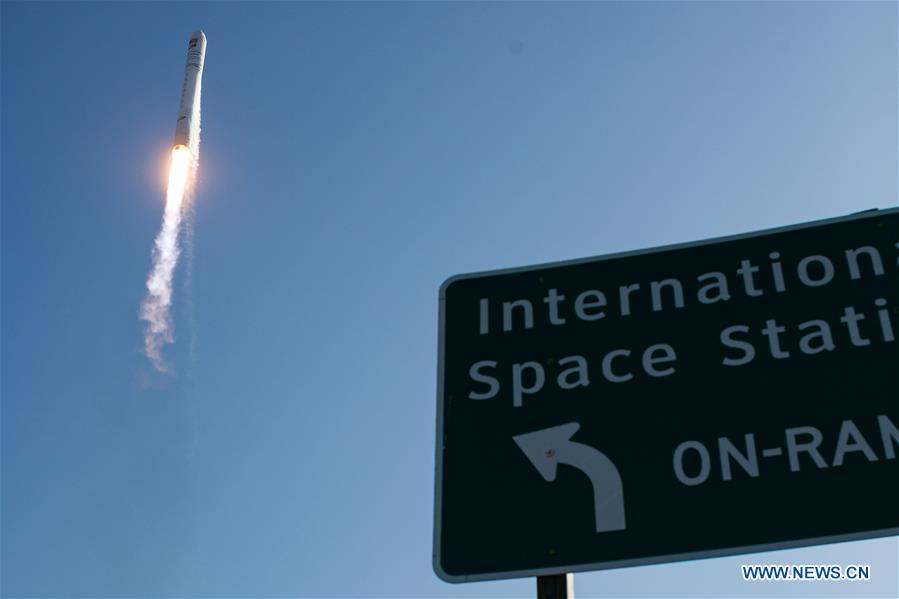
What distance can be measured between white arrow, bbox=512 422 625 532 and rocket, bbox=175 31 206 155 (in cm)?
4031

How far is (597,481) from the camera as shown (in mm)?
5016

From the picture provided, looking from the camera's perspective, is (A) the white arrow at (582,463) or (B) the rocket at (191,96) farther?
(B) the rocket at (191,96)

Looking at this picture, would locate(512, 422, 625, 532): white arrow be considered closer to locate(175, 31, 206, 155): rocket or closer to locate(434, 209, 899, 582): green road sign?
locate(434, 209, 899, 582): green road sign

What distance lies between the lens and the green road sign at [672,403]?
479 centimetres

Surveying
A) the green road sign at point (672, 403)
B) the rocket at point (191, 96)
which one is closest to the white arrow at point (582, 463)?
the green road sign at point (672, 403)

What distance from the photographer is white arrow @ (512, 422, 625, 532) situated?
4902 mm

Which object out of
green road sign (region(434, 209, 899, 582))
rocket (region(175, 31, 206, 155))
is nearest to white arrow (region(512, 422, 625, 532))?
green road sign (region(434, 209, 899, 582))

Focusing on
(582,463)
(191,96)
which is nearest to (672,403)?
(582,463)

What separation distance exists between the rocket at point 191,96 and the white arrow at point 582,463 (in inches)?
1587

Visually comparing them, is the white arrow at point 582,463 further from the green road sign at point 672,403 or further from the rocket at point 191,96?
the rocket at point 191,96

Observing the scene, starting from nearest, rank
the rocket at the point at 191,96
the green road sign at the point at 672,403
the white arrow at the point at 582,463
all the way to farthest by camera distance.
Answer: the green road sign at the point at 672,403 → the white arrow at the point at 582,463 → the rocket at the point at 191,96

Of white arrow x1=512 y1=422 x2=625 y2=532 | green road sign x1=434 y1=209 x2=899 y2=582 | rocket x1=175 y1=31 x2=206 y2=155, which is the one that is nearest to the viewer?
green road sign x1=434 y1=209 x2=899 y2=582

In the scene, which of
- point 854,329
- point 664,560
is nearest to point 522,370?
point 664,560

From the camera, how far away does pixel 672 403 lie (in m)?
5.24
